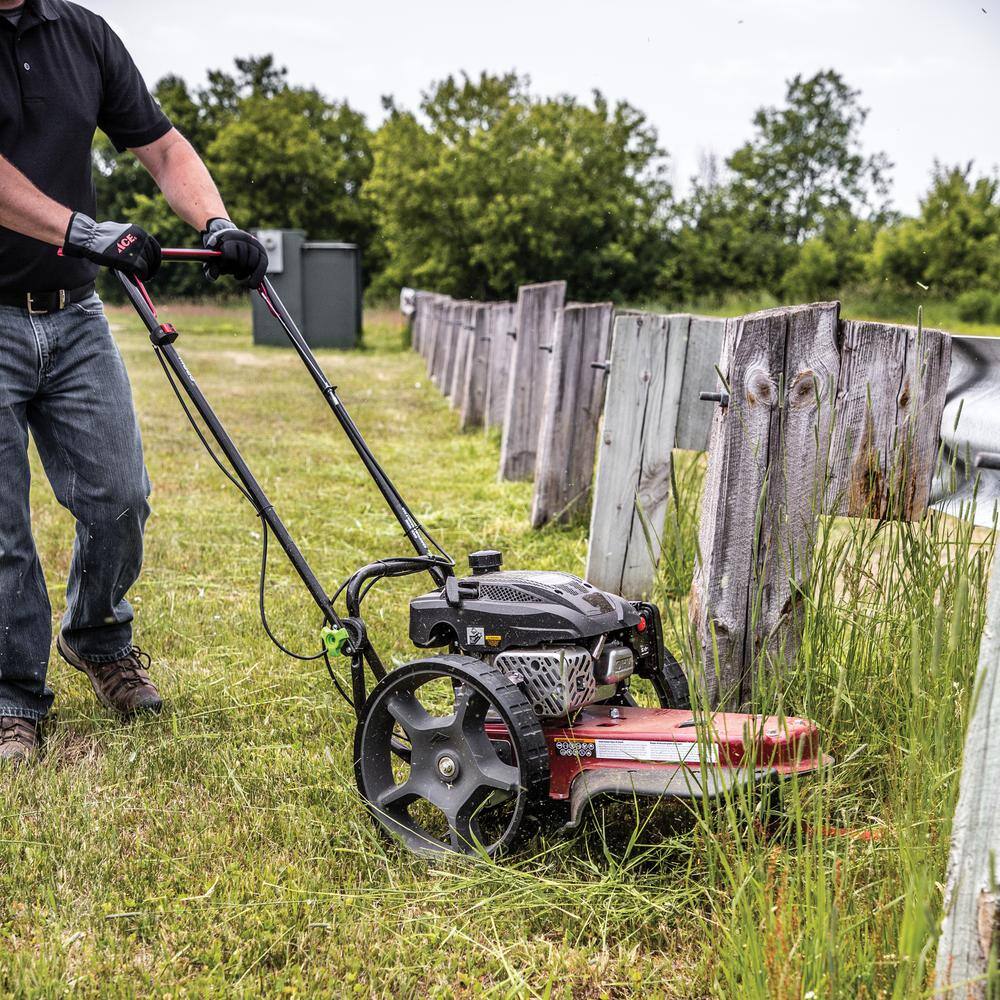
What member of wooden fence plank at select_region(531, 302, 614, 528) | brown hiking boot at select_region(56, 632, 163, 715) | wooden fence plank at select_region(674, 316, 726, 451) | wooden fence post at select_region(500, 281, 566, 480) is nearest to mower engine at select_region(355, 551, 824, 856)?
brown hiking boot at select_region(56, 632, 163, 715)

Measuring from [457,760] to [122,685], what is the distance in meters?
1.50

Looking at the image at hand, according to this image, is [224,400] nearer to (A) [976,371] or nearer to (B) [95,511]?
(B) [95,511]

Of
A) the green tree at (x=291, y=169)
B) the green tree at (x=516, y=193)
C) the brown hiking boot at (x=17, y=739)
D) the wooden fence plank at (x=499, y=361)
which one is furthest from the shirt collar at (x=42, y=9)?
the green tree at (x=291, y=169)

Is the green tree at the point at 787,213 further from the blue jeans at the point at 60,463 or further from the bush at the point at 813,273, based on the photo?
the blue jeans at the point at 60,463

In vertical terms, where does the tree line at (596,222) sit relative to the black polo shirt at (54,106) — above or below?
above

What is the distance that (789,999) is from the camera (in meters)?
1.80

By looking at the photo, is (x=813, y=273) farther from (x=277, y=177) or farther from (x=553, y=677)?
(x=553, y=677)

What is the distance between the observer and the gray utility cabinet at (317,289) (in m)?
23.3

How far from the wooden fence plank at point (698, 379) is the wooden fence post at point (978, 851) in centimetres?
303

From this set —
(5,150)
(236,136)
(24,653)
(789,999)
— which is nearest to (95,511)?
(24,653)

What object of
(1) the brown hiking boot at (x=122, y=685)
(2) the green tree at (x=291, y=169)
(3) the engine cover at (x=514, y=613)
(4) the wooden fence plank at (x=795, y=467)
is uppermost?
(2) the green tree at (x=291, y=169)

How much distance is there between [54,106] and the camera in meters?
3.21

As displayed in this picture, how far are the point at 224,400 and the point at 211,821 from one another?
33.7 ft

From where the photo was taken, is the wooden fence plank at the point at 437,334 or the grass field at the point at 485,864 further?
the wooden fence plank at the point at 437,334
